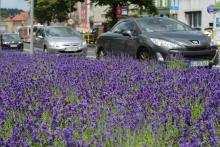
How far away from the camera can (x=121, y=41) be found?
1380 cm

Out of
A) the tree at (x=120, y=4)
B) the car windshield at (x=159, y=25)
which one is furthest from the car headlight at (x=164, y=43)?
the tree at (x=120, y=4)

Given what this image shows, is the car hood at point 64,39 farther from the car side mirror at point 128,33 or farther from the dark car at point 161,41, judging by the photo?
the car side mirror at point 128,33

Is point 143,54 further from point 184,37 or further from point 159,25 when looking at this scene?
point 184,37

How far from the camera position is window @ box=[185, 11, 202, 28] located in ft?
179

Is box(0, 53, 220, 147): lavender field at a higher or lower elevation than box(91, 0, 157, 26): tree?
lower

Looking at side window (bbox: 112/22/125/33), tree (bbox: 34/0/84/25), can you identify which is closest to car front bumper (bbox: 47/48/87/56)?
side window (bbox: 112/22/125/33)

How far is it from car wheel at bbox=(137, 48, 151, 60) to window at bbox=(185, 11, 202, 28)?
4229cm

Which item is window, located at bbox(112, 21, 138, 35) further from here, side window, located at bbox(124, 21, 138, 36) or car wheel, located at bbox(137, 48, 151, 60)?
car wheel, located at bbox(137, 48, 151, 60)

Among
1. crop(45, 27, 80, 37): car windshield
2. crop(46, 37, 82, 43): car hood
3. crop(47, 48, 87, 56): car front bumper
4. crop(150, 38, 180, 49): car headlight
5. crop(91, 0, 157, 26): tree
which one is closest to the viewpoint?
crop(150, 38, 180, 49): car headlight

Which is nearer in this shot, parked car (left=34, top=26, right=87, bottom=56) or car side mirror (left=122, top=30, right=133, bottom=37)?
car side mirror (left=122, top=30, right=133, bottom=37)

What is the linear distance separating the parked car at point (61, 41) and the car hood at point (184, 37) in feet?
30.4

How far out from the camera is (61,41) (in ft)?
71.3

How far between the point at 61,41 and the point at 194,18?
35.7 m

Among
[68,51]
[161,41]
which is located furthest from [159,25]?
[68,51]
